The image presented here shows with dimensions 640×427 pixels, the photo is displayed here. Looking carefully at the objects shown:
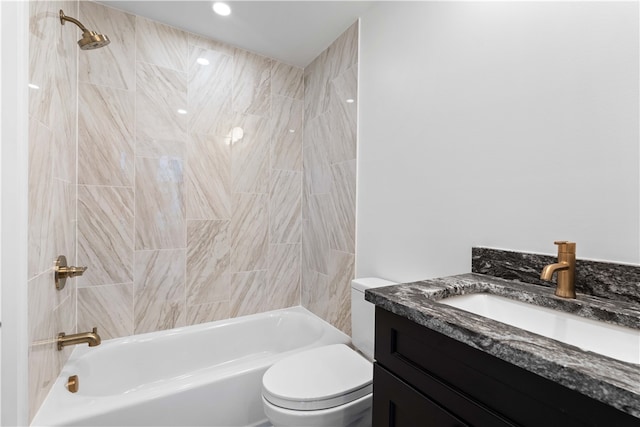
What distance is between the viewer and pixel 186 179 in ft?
6.84

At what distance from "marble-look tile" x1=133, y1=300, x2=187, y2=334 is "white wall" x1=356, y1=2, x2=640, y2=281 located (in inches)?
54.5

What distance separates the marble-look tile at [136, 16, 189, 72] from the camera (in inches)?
76.2

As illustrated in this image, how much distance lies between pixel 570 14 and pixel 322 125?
5.11 feet

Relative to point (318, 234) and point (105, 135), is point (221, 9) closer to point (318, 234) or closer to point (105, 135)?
point (105, 135)

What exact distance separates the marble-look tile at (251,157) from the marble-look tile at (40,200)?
110cm

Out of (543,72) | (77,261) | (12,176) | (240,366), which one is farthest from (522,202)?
(77,261)

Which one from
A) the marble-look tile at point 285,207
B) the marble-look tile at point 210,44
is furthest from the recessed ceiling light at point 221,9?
the marble-look tile at point 285,207

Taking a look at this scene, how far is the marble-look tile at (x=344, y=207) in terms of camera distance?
77.1 inches

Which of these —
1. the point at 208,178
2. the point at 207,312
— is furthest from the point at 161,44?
the point at 207,312

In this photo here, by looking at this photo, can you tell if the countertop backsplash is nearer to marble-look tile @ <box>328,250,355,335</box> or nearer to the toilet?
the toilet

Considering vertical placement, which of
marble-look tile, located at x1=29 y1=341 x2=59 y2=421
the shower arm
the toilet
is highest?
the shower arm

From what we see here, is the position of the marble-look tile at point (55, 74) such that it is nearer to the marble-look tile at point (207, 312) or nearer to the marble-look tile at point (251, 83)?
the marble-look tile at point (251, 83)

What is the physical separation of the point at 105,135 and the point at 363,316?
6.26ft

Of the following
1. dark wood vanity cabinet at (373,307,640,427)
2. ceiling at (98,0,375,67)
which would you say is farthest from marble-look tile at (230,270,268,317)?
ceiling at (98,0,375,67)
